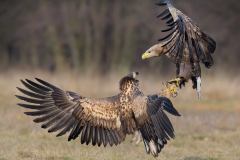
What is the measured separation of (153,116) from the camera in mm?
5402

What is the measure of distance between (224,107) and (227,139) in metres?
5.84

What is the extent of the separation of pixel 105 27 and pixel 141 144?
1359 cm

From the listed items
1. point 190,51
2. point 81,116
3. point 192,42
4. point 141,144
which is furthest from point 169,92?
point 141,144

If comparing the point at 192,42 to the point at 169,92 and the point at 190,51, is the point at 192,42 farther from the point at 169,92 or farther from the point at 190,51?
the point at 169,92

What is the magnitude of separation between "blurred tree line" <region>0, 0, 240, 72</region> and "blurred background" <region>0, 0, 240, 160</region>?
55 mm

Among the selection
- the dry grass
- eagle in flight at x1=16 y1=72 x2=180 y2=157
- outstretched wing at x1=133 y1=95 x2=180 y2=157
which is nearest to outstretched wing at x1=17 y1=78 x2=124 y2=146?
eagle in flight at x1=16 y1=72 x2=180 y2=157

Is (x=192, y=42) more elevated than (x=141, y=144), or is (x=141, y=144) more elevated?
(x=192, y=42)

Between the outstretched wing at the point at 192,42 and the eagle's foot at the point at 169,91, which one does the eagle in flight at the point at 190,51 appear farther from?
the eagle's foot at the point at 169,91

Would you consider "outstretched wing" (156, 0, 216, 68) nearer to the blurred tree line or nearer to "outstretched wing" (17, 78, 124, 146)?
"outstretched wing" (17, 78, 124, 146)

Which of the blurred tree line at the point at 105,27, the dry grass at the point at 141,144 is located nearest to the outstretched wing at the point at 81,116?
the dry grass at the point at 141,144

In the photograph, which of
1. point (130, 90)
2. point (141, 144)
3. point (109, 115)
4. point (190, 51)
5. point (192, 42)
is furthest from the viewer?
point (141, 144)

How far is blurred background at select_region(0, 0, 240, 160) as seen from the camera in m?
11.0

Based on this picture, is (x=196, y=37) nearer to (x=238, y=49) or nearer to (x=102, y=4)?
(x=102, y=4)

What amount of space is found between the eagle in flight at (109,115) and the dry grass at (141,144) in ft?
3.12
